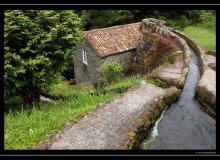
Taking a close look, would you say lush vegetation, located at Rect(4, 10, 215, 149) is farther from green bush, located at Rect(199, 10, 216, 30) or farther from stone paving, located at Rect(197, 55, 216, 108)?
stone paving, located at Rect(197, 55, 216, 108)

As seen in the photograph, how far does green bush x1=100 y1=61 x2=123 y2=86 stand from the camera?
43.7 feet

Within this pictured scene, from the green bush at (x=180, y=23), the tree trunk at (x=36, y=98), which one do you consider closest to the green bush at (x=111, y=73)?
the green bush at (x=180, y=23)

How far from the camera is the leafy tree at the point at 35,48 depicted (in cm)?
991

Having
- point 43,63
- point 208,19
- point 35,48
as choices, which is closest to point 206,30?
point 208,19

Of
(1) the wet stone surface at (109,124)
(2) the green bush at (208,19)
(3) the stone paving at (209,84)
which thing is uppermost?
(2) the green bush at (208,19)

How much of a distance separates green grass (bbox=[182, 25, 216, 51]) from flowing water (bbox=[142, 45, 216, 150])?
94 centimetres

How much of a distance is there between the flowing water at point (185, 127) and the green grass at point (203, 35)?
0.94 meters

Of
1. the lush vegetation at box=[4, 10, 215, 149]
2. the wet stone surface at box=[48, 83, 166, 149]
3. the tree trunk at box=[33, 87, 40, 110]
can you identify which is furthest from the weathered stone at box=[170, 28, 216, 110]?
the tree trunk at box=[33, 87, 40, 110]

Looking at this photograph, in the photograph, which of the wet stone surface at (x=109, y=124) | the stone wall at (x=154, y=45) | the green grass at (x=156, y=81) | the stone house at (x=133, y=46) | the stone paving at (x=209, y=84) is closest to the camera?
the stone paving at (x=209, y=84)

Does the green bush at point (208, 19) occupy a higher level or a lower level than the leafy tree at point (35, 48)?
higher

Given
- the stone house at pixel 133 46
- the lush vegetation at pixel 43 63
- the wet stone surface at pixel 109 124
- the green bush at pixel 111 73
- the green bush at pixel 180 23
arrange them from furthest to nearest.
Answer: the green bush at pixel 111 73
the stone house at pixel 133 46
the green bush at pixel 180 23
the lush vegetation at pixel 43 63
the wet stone surface at pixel 109 124

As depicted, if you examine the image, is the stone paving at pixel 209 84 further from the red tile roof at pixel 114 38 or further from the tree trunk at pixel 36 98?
the red tile roof at pixel 114 38

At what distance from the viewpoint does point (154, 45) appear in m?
13.5
